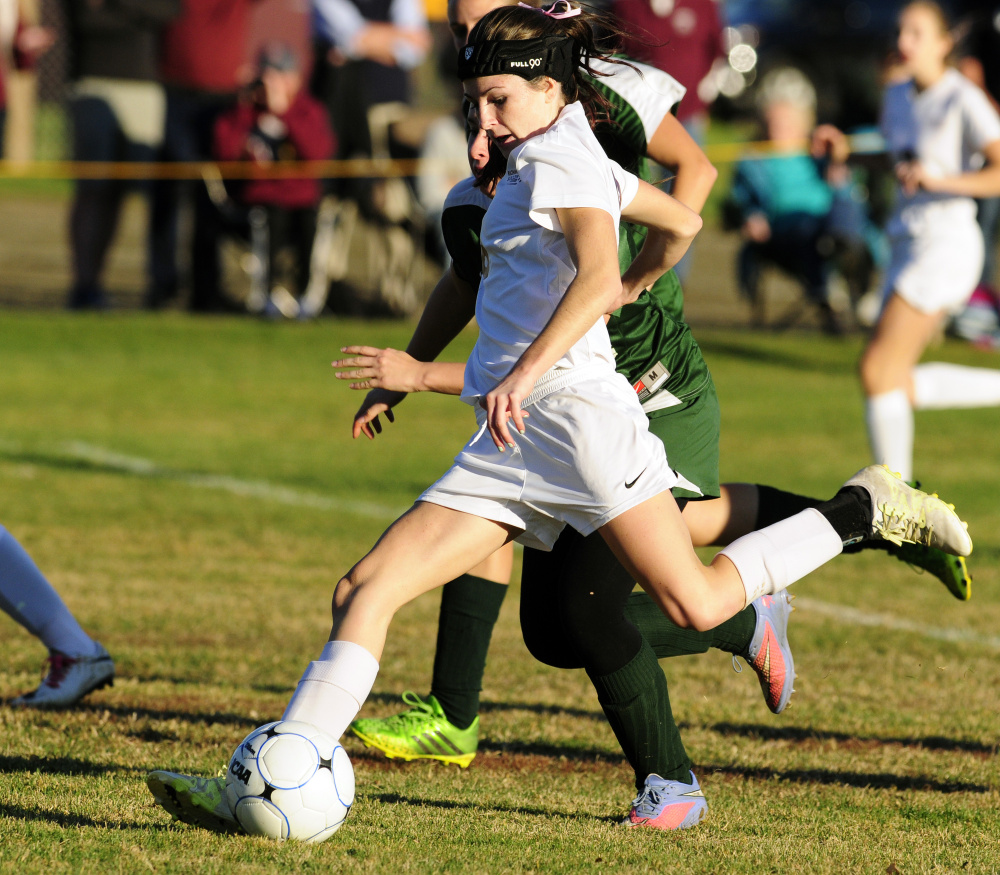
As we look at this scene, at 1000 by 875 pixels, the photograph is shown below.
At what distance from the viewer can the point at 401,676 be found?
5.21 meters

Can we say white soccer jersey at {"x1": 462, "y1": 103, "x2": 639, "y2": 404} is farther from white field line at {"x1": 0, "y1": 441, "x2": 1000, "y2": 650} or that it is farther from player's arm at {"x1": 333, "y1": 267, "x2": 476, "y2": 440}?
white field line at {"x1": 0, "y1": 441, "x2": 1000, "y2": 650}

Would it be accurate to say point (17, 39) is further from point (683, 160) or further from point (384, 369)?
point (384, 369)

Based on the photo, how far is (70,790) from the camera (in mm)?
3648

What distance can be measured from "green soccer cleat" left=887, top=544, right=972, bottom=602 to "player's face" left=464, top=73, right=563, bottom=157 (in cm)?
176

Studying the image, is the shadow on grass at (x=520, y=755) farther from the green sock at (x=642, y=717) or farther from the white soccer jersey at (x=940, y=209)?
the white soccer jersey at (x=940, y=209)

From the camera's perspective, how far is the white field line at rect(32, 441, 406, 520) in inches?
317

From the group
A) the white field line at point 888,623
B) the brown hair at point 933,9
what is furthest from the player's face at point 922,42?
the white field line at point 888,623

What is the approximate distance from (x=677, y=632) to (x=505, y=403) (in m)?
1.25

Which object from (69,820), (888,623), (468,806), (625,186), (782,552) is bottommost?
(888,623)

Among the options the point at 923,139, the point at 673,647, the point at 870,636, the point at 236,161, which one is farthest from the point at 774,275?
the point at 673,647

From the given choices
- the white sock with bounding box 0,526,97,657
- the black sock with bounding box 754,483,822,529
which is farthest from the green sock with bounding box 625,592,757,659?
the white sock with bounding box 0,526,97,657

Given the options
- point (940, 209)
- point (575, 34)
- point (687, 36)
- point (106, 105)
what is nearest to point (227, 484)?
point (940, 209)

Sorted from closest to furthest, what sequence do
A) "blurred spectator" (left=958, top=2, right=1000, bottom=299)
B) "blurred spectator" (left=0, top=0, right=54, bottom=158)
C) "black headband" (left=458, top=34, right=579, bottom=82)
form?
"black headband" (left=458, top=34, right=579, bottom=82), "blurred spectator" (left=0, top=0, right=54, bottom=158), "blurred spectator" (left=958, top=2, right=1000, bottom=299)

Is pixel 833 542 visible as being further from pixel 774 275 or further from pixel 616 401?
pixel 774 275
